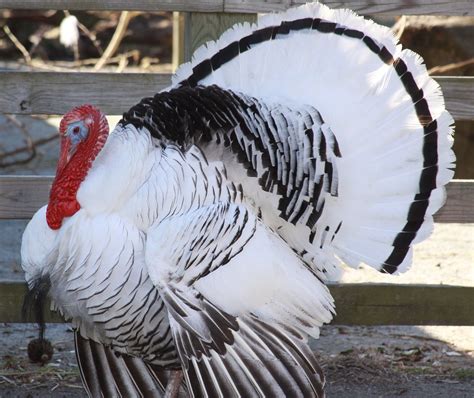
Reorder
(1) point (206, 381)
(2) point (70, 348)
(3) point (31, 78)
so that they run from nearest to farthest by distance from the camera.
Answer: (1) point (206, 381) < (3) point (31, 78) < (2) point (70, 348)

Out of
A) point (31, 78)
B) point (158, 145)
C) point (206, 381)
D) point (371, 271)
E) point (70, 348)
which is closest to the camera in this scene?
point (206, 381)

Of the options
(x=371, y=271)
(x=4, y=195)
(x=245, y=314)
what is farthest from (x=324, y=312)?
(x=371, y=271)

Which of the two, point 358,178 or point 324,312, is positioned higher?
point 358,178

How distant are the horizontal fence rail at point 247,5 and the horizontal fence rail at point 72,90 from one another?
309mm

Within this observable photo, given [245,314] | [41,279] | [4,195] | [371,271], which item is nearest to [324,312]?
[245,314]

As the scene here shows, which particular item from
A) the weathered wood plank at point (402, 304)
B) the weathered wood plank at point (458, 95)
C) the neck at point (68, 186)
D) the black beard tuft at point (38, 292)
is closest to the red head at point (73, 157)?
the neck at point (68, 186)

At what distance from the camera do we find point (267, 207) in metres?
3.86

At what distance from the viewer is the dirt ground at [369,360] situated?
4.80 m

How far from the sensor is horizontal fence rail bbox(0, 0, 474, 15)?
4520 mm

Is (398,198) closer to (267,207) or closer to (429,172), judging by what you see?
(429,172)

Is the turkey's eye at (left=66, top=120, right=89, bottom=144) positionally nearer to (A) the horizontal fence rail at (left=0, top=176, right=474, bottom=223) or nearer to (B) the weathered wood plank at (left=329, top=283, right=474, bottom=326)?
(A) the horizontal fence rail at (left=0, top=176, right=474, bottom=223)

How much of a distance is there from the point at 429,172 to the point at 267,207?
65 cm

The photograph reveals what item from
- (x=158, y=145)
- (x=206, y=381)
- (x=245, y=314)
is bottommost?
(x=206, y=381)

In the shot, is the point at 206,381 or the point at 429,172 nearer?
the point at 206,381
